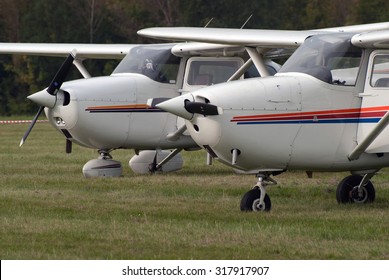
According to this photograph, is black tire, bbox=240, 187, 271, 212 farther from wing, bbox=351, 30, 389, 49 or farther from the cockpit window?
the cockpit window

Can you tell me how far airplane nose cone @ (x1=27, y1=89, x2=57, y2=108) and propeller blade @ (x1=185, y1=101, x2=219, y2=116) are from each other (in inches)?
189

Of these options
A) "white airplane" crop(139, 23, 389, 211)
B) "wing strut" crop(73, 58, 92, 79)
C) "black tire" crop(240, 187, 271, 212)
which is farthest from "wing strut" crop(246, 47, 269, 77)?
"wing strut" crop(73, 58, 92, 79)

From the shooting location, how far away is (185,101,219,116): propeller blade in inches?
500

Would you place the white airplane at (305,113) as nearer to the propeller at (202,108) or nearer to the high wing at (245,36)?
the propeller at (202,108)

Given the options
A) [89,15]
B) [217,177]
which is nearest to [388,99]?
[217,177]

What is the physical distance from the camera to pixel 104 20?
171ft

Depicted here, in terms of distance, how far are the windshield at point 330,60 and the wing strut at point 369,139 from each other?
68cm

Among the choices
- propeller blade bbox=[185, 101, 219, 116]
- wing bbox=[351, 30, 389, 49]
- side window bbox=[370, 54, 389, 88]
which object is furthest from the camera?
side window bbox=[370, 54, 389, 88]

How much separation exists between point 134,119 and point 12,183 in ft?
7.19

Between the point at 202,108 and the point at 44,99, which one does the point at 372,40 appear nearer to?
the point at 202,108

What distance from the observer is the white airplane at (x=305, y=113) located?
12.9 meters

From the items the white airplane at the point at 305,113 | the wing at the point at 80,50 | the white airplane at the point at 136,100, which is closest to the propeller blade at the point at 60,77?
the white airplane at the point at 136,100

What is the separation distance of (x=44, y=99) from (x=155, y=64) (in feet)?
7.18

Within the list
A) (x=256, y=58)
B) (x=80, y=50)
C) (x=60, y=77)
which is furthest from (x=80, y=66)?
(x=256, y=58)
